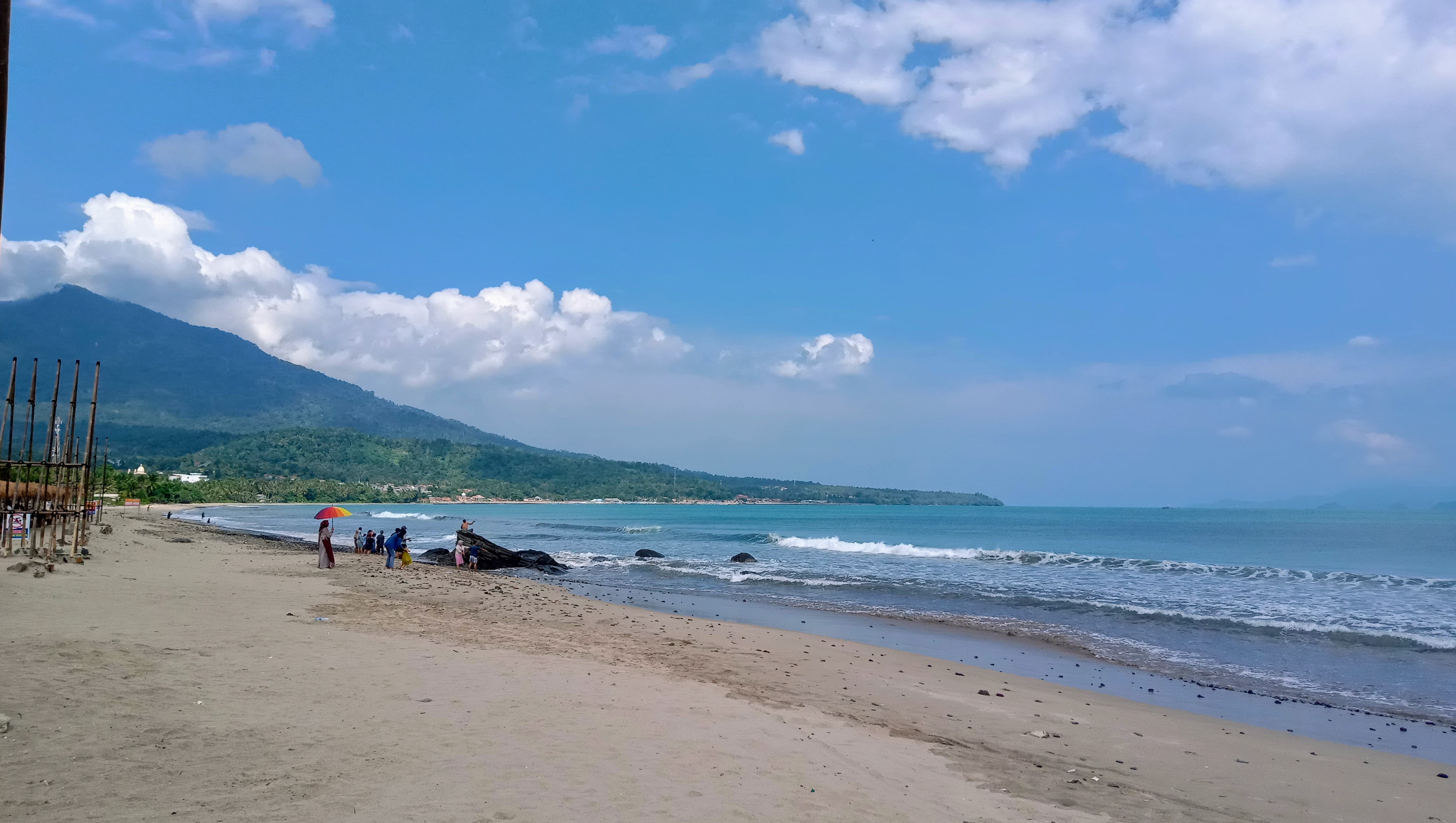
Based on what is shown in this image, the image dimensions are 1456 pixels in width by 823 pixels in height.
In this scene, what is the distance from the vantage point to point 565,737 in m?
6.77

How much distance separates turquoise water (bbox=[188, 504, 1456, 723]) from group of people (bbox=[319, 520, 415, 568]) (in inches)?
234

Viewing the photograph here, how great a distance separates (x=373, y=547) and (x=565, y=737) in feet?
90.3

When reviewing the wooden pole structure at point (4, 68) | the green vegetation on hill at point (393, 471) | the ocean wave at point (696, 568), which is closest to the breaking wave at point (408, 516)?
the green vegetation on hill at point (393, 471)

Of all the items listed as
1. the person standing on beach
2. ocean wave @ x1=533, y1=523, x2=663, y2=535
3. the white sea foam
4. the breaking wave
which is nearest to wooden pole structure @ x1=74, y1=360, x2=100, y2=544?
the person standing on beach

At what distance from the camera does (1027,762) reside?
7.52m

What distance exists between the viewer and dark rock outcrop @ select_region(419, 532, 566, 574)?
1142 inches

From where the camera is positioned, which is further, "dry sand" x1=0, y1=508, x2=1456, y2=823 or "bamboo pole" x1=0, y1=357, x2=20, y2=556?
"bamboo pole" x1=0, y1=357, x2=20, y2=556

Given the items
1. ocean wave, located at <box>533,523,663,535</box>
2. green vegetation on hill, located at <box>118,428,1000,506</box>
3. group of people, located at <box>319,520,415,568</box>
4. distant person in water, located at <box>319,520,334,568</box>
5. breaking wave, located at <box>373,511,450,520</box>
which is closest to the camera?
distant person in water, located at <box>319,520,334,568</box>

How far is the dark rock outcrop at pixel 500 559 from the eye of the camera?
95.2 feet

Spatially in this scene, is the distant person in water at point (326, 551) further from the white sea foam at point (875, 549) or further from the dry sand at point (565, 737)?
the white sea foam at point (875, 549)

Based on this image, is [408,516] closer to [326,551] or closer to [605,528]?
[605,528]

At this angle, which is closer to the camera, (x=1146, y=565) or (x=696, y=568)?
(x=696, y=568)

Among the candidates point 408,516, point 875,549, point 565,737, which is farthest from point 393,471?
point 565,737

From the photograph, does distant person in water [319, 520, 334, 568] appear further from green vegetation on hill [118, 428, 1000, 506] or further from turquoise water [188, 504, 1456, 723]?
green vegetation on hill [118, 428, 1000, 506]
